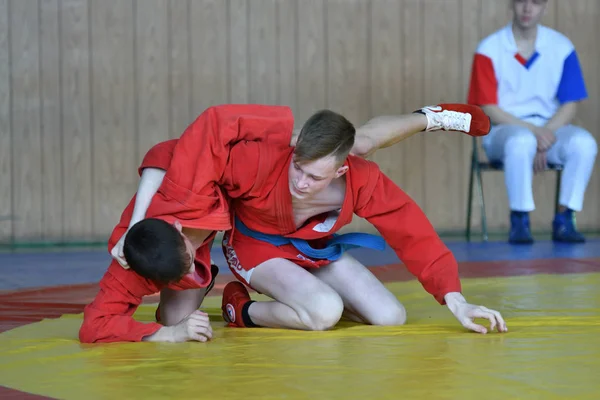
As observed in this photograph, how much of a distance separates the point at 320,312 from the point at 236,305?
27 centimetres

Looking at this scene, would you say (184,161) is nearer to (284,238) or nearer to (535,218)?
(284,238)

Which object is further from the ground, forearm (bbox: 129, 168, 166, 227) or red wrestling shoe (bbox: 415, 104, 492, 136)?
red wrestling shoe (bbox: 415, 104, 492, 136)

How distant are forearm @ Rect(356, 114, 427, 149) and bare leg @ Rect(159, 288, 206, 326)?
643 millimetres

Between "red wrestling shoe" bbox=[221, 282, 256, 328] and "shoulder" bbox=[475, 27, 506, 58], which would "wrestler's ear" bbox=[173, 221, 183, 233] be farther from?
"shoulder" bbox=[475, 27, 506, 58]

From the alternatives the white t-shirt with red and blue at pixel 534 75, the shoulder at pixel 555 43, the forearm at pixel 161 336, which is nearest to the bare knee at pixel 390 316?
the forearm at pixel 161 336

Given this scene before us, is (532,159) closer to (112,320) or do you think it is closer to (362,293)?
(362,293)

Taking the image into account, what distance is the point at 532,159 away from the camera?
186 inches

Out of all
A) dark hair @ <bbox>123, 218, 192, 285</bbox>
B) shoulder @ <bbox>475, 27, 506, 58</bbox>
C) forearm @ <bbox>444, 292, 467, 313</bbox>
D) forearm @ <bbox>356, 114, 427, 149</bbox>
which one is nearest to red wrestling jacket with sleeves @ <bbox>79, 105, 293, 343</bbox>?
dark hair @ <bbox>123, 218, 192, 285</bbox>

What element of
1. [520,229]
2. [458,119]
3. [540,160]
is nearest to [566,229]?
[520,229]

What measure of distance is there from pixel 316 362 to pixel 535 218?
4.46 meters

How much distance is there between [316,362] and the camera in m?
1.88

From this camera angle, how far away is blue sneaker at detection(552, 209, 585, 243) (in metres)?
4.78

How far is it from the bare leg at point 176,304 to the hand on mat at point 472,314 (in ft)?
2.38

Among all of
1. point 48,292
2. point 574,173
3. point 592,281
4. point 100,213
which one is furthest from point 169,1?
point 592,281
